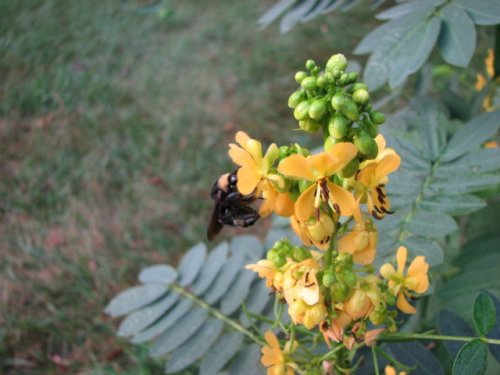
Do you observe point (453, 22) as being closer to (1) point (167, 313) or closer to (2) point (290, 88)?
(1) point (167, 313)

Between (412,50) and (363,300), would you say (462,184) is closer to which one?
(412,50)

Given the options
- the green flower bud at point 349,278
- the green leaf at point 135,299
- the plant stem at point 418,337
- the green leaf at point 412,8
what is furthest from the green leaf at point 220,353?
the green leaf at point 412,8

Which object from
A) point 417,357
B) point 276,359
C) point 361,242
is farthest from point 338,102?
point 417,357

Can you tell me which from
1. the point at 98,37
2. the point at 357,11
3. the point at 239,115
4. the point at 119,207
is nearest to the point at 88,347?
the point at 119,207

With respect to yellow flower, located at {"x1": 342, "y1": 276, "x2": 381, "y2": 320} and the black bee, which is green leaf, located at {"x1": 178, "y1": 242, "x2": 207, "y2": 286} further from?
yellow flower, located at {"x1": 342, "y1": 276, "x2": 381, "y2": 320}

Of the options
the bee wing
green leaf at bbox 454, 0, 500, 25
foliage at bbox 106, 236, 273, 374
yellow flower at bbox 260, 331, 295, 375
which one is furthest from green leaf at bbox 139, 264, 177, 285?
green leaf at bbox 454, 0, 500, 25

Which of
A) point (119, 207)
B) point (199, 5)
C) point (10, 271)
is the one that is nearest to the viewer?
point (10, 271)
